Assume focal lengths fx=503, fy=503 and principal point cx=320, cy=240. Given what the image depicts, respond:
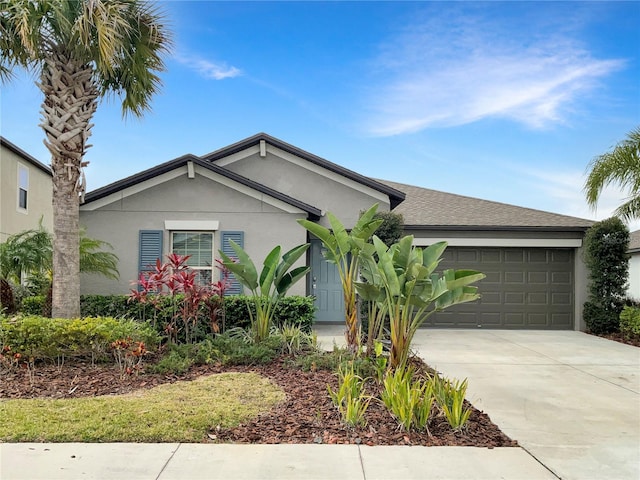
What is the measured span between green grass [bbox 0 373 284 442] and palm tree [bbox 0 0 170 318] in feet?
11.6

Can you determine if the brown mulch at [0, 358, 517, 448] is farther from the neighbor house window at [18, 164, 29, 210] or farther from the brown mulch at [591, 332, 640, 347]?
the neighbor house window at [18, 164, 29, 210]

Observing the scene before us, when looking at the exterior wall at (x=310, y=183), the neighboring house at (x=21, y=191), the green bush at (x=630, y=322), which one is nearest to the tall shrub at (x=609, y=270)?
the green bush at (x=630, y=322)

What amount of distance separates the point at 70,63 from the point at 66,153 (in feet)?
5.46

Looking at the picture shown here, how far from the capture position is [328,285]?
14.7 meters

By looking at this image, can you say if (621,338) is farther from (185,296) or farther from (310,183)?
(185,296)

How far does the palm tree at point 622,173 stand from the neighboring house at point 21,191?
60.9ft

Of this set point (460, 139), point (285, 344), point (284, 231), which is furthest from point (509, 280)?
point (285, 344)

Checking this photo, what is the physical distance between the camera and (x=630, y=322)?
41.4 ft

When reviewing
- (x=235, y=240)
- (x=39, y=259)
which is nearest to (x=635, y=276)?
(x=235, y=240)

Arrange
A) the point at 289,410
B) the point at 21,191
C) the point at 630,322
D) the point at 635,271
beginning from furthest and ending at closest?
1. the point at 635,271
2. the point at 21,191
3. the point at 630,322
4. the point at 289,410

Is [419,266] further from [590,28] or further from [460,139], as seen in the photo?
[460,139]

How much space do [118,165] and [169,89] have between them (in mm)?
3997

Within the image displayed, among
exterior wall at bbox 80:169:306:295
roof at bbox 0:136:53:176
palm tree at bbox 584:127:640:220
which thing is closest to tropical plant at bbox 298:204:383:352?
exterior wall at bbox 80:169:306:295

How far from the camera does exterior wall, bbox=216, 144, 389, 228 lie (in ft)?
48.9
